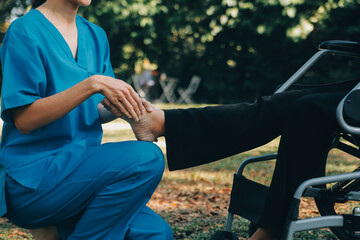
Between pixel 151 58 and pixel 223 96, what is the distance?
3.58 metres

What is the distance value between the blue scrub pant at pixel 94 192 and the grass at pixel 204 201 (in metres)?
1.13

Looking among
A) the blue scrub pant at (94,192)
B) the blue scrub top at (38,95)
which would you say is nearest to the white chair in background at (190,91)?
the blue scrub top at (38,95)

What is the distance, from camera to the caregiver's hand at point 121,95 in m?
1.77

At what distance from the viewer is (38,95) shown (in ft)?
5.81

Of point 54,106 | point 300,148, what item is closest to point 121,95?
point 54,106

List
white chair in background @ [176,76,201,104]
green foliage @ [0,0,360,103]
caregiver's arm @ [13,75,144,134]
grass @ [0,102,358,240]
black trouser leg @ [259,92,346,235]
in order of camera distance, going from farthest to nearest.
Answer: white chair in background @ [176,76,201,104] → green foliage @ [0,0,360,103] → grass @ [0,102,358,240] → black trouser leg @ [259,92,346,235] → caregiver's arm @ [13,75,144,134]

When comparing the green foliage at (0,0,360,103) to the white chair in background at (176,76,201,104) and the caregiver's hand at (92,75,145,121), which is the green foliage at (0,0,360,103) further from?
the caregiver's hand at (92,75,145,121)

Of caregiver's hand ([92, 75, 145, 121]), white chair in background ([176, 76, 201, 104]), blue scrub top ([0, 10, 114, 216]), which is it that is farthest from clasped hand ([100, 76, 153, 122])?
white chair in background ([176, 76, 201, 104])

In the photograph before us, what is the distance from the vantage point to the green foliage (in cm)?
1282

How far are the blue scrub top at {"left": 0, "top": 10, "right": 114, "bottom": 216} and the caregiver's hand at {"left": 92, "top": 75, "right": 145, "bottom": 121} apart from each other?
0.55 feet

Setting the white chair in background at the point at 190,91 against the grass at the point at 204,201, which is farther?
the white chair in background at the point at 190,91

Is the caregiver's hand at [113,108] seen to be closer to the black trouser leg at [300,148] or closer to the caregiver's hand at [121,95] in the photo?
the caregiver's hand at [121,95]

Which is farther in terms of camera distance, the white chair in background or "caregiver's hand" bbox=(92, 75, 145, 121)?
the white chair in background

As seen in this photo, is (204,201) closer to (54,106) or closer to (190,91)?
(54,106)
